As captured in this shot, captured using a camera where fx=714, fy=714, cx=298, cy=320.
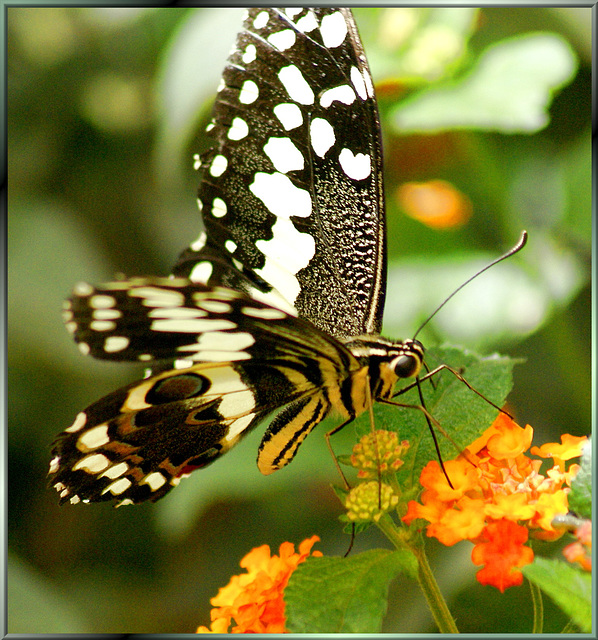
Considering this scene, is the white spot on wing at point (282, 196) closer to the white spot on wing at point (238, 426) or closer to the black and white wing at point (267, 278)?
the black and white wing at point (267, 278)

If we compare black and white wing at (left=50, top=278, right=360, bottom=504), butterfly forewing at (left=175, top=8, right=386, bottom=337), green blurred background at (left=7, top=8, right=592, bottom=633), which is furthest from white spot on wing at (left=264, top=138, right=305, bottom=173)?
green blurred background at (left=7, top=8, right=592, bottom=633)

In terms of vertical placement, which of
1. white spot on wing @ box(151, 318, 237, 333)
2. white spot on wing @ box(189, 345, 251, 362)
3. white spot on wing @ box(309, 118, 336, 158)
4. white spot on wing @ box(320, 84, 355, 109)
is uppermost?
white spot on wing @ box(320, 84, 355, 109)

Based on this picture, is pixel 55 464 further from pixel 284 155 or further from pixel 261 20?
pixel 261 20

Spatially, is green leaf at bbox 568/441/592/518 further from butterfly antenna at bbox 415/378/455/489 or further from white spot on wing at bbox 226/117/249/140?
white spot on wing at bbox 226/117/249/140

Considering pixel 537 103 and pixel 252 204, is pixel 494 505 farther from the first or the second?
pixel 537 103

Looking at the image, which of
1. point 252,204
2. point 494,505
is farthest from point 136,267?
point 494,505
